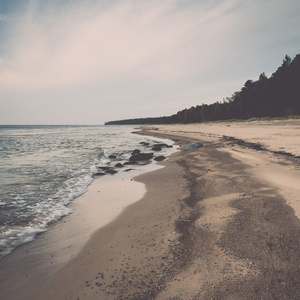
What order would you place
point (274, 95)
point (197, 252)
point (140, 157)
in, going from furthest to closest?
point (274, 95), point (140, 157), point (197, 252)

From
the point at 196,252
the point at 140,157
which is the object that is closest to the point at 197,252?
the point at 196,252

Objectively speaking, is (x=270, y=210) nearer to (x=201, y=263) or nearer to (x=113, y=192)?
(x=201, y=263)

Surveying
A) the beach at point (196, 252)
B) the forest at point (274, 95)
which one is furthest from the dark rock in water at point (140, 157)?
the forest at point (274, 95)

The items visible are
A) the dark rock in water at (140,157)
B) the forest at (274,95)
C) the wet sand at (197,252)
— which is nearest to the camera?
the wet sand at (197,252)

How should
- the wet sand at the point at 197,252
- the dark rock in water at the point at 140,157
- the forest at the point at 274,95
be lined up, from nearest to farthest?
the wet sand at the point at 197,252
the dark rock in water at the point at 140,157
the forest at the point at 274,95

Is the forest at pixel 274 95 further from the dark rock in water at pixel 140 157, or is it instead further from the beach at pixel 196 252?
the beach at pixel 196 252

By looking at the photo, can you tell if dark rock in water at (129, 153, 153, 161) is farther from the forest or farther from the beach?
the forest

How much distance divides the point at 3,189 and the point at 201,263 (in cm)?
828

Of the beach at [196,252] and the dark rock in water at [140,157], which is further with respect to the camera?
the dark rock in water at [140,157]

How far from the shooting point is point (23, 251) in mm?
3904

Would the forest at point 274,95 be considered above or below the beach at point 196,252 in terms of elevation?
above

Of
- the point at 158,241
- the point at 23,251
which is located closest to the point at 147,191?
the point at 158,241

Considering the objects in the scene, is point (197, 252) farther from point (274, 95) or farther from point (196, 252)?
point (274, 95)

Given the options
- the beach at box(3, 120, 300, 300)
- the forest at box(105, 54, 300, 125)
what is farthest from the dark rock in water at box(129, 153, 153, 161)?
the forest at box(105, 54, 300, 125)
